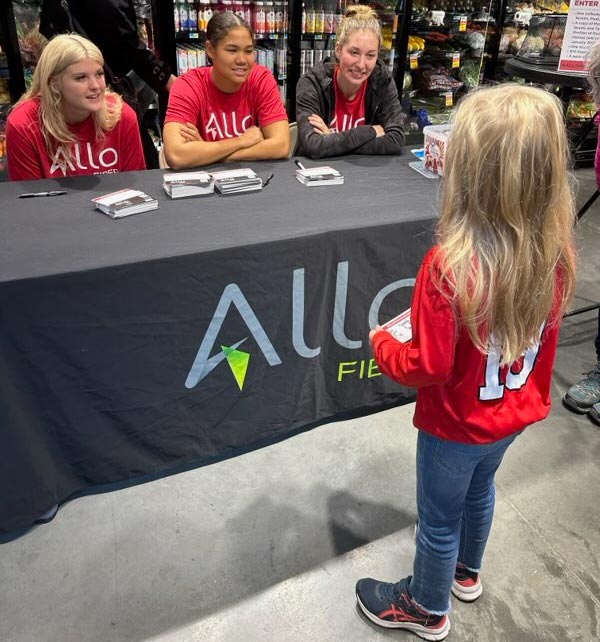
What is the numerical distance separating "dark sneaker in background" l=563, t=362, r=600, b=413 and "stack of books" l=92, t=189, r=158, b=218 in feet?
5.97

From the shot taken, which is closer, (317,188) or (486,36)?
(317,188)

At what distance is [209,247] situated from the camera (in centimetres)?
155

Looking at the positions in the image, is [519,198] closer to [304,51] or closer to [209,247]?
[209,247]

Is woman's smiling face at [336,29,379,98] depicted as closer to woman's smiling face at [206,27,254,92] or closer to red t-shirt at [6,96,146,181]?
woman's smiling face at [206,27,254,92]

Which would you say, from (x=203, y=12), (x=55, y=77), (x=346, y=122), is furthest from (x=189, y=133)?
(x=203, y=12)

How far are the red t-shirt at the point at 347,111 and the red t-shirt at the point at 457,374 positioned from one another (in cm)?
162

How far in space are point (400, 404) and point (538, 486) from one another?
21.8 inches

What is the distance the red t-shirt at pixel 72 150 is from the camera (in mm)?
2006

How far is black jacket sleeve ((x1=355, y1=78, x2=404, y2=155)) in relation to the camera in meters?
2.37

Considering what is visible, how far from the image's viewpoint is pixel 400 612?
1457mm

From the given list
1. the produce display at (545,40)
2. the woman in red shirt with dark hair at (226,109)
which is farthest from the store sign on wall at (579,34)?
the woman in red shirt with dark hair at (226,109)

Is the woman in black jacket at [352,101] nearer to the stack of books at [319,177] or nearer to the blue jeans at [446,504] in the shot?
the stack of books at [319,177]

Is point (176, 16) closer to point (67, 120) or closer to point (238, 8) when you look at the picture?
point (238, 8)

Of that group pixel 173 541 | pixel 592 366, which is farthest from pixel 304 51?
pixel 173 541
